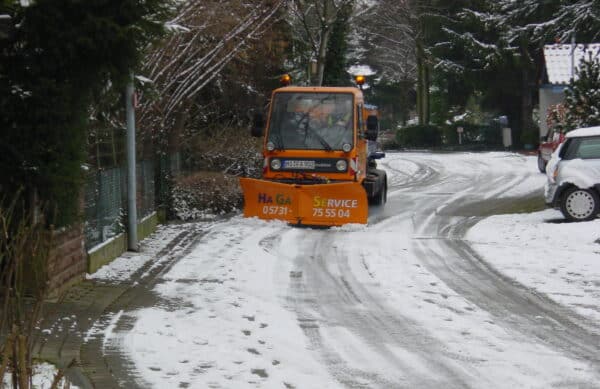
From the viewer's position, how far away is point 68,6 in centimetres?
943

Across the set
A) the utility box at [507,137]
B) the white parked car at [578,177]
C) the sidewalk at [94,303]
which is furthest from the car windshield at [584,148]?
the utility box at [507,137]

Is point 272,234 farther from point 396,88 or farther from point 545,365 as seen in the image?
point 396,88

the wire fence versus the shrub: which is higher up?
the shrub

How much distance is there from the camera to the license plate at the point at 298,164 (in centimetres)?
1897

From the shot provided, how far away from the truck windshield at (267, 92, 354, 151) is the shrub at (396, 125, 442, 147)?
130ft

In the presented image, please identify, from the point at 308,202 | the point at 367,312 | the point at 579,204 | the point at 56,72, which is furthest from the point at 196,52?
→ the point at 367,312

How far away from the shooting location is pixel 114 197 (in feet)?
46.7

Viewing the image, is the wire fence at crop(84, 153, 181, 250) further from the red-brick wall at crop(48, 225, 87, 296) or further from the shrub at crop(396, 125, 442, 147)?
the shrub at crop(396, 125, 442, 147)

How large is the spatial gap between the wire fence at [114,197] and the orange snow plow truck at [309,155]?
172 centimetres

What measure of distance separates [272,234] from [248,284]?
5.20 meters

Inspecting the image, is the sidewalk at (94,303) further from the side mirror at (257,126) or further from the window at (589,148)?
the window at (589,148)

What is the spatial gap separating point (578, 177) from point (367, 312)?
9480 mm

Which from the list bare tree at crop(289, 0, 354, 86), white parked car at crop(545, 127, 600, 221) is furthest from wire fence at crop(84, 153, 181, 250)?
bare tree at crop(289, 0, 354, 86)

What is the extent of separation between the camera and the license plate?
18969 millimetres
